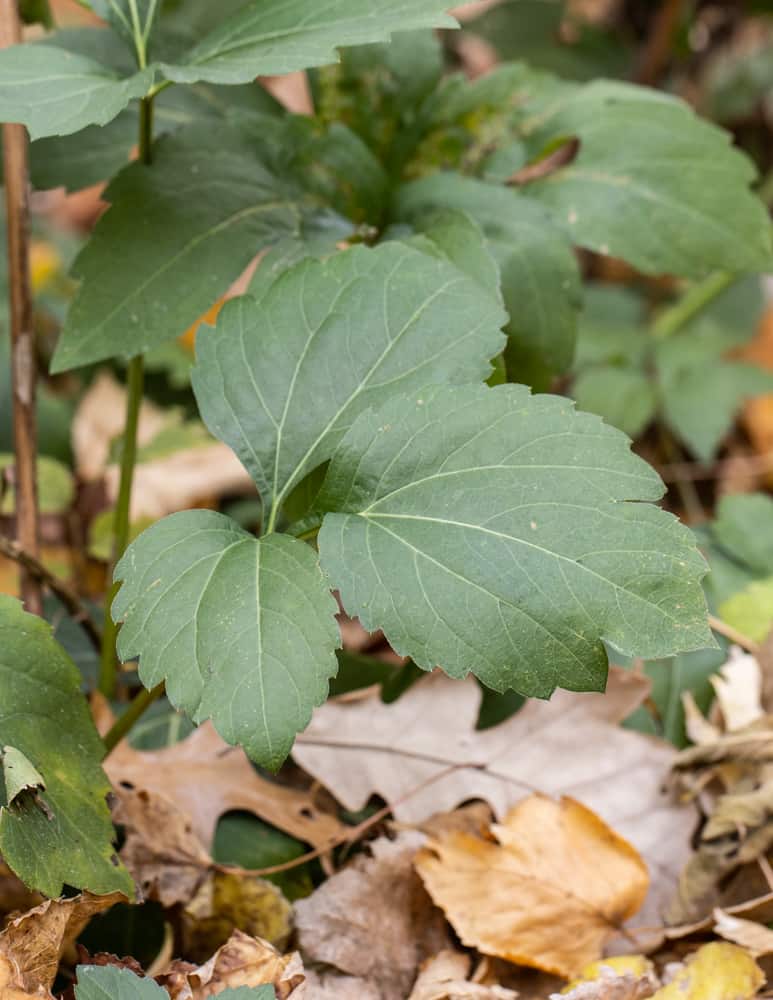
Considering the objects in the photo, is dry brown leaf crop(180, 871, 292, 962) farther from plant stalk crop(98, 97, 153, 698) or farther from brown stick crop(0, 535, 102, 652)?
brown stick crop(0, 535, 102, 652)

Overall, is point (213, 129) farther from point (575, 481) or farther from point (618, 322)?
point (618, 322)

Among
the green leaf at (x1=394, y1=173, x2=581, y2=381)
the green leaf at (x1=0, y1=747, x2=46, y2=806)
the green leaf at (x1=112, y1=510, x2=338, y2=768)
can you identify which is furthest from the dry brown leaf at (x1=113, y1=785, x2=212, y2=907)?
the green leaf at (x1=394, y1=173, x2=581, y2=381)

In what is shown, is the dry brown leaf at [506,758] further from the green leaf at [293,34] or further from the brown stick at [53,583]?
the green leaf at [293,34]

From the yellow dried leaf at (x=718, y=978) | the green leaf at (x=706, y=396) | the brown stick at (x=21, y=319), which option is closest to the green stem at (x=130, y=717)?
the brown stick at (x=21, y=319)

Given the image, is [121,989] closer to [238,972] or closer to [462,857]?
[238,972]

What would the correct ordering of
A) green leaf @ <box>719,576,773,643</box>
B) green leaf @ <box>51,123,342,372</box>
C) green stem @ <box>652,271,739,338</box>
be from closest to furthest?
green leaf @ <box>51,123,342,372</box> < green leaf @ <box>719,576,773,643</box> < green stem @ <box>652,271,739,338</box>

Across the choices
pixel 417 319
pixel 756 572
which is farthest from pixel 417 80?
pixel 756 572
